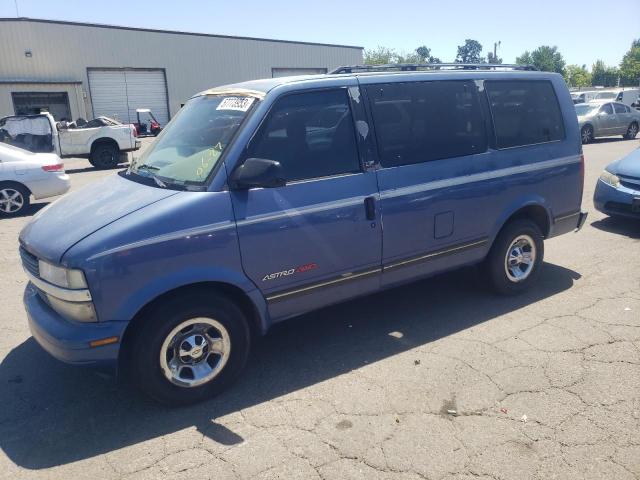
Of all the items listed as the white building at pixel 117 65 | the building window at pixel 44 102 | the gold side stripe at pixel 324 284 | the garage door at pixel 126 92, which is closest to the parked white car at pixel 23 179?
the gold side stripe at pixel 324 284

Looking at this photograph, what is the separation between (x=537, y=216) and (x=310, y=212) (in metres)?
2.79

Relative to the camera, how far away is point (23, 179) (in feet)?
30.5

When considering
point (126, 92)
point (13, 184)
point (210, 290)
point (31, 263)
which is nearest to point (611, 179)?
point (210, 290)

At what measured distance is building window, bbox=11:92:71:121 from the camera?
30.3 meters

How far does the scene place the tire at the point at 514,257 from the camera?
191 inches

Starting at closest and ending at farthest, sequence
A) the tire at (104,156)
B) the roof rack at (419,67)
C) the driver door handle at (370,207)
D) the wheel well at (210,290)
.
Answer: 1. the wheel well at (210,290)
2. the driver door handle at (370,207)
3. the roof rack at (419,67)
4. the tire at (104,156)

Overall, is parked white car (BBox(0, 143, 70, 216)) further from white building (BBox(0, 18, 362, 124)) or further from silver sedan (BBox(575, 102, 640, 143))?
white building (BBox(0, 18, 362, 124))

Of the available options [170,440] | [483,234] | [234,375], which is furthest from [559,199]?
[170,440]

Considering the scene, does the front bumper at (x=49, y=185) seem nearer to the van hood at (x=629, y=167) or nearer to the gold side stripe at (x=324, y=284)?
the gold side stripe at (x=324, y=284)

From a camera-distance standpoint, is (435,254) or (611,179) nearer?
(435,254)

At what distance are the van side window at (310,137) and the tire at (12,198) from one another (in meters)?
7.83

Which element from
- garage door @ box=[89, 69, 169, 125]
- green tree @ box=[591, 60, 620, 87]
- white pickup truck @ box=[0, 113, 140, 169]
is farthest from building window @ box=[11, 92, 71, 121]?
green tree @ box=[591, 60, 620, 87]

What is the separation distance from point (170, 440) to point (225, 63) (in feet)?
126

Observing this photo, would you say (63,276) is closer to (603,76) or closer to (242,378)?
(242,378)
